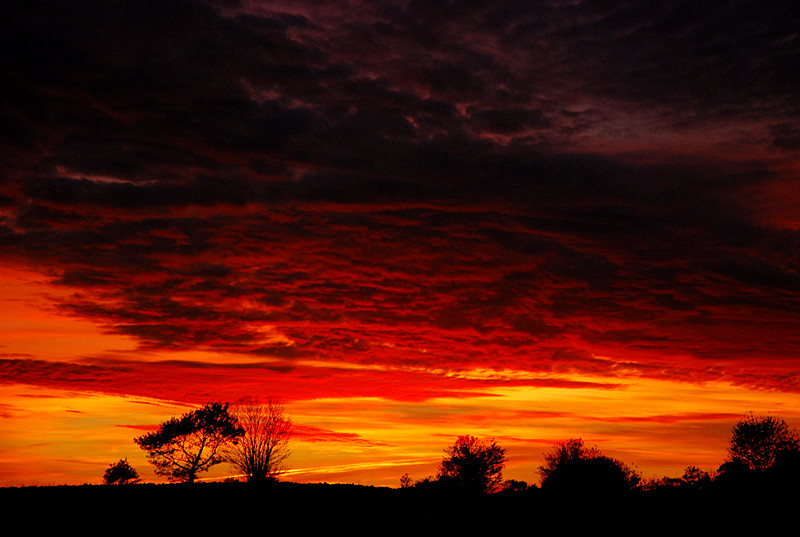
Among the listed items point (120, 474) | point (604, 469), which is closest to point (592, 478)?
point (604, 469)

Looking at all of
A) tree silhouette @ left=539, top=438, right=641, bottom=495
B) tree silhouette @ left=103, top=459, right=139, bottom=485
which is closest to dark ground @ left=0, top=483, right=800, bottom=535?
tree silhouette @ left=539, top=438, right=641, bottom=495

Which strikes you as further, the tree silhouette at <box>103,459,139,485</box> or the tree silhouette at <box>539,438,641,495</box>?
the tree silhouette at <box>103,459,139,485</box>

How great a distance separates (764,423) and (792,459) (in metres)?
13.6

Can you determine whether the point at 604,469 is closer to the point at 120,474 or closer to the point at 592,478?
the point at 592,478

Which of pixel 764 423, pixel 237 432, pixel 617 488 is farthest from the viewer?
pixel 764 423

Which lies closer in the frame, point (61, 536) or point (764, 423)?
point (61, 536)

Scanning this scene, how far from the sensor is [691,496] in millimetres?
61719

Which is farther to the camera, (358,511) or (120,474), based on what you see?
(120,474)

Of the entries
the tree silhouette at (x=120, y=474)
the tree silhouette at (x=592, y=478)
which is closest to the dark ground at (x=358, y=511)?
the tree silhouette at (x=592, y=478)

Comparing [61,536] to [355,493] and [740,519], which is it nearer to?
[355,493]

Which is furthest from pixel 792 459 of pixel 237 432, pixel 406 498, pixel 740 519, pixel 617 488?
pixel 237 432

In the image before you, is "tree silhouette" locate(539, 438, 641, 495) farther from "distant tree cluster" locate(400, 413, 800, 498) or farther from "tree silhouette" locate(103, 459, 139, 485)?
"tree silhouette" locate(103, 459, 139, 485)

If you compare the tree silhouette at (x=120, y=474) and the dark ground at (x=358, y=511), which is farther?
the tree silhouette at (x=120, y=474)

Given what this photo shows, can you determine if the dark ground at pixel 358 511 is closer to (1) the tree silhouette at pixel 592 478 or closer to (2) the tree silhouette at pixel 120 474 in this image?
(1) the tree silhouette at pixel 592 478
